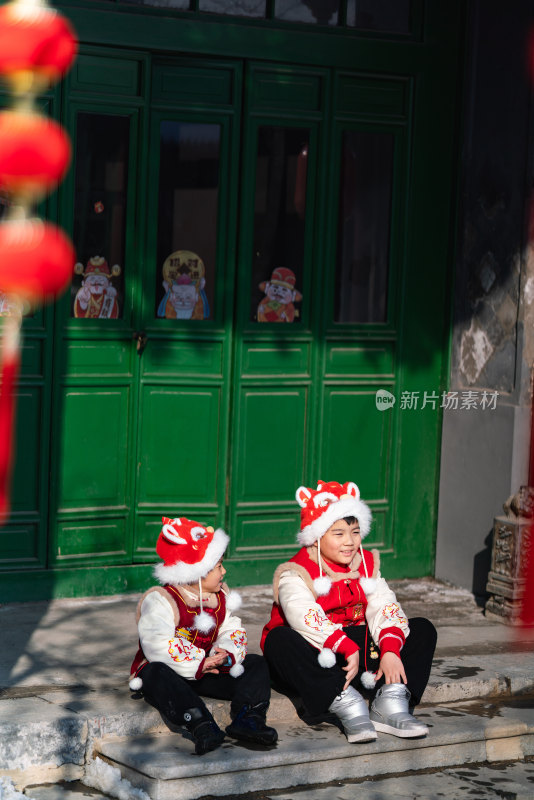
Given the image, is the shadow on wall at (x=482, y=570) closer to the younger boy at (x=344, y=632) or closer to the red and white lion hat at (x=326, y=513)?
the younger boy at (x=344, y=632)

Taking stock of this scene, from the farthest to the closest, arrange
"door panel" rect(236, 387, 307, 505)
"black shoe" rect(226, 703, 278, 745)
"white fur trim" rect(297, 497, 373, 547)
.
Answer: "door panel" rect(236, 387, 307, 505) < "white fur trim" rect(297, 497, 373, 547) < "black shoe" rect(226, 703, 278, 745)

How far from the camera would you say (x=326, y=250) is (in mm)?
7633

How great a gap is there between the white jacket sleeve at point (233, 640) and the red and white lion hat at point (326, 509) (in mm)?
469

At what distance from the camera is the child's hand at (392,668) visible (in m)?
5.41

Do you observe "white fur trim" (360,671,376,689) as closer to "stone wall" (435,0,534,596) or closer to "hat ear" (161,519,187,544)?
"hat ear" (161,519,187,544)

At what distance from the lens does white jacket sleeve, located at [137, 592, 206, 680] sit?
5152 mm

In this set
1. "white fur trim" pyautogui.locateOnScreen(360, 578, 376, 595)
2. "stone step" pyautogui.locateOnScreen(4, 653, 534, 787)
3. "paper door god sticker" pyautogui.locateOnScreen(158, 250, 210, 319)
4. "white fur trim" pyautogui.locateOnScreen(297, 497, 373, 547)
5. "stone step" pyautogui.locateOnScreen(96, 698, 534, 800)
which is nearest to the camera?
"stone step" pyautogui.locateOnScreen(96, 698, 534, 800)

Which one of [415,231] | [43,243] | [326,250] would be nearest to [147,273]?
[326,250]

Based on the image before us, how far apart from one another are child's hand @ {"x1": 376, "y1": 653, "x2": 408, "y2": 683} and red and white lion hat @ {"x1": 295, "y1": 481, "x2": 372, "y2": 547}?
1.68 ft

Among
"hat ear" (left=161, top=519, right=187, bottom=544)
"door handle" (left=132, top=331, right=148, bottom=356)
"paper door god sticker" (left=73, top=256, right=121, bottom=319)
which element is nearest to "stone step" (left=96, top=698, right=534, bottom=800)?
"hat ear" (left=161, top=519, right=187, bottom=544)

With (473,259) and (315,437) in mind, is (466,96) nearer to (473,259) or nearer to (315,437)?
(473,259)

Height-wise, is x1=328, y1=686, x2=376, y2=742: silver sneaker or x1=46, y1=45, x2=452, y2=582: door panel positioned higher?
x1=46, y1=45, x2=452, y2=582: door panel

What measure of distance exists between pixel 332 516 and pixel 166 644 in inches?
34.6

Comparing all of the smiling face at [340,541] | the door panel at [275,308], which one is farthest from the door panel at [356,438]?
the smiling face at [340,541]
